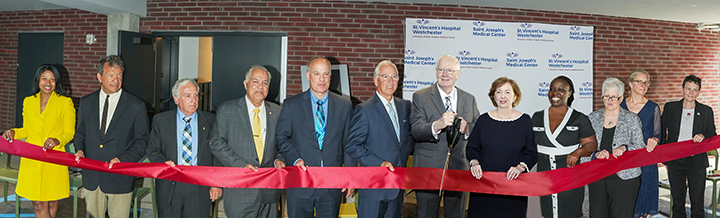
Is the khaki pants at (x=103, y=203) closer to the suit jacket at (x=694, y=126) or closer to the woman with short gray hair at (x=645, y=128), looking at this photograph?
the woman with short gray hair at (x=645, y=128)

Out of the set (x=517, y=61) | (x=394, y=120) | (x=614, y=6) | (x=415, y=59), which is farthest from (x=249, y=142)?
(x=614, y=6)

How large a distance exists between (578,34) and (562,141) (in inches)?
131

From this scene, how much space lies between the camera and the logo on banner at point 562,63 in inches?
246

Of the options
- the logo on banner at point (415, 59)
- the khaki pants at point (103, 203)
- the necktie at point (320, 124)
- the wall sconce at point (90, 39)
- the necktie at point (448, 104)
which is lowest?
the khaki pants at point (103, 203)

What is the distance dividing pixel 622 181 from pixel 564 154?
21.7 inches

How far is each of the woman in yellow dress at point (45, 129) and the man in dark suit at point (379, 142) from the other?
2.18 meters

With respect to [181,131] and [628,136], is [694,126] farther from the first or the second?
[181,131]

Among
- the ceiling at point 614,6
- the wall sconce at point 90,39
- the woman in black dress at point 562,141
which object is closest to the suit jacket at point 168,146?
the woman in black dress at point 562,141

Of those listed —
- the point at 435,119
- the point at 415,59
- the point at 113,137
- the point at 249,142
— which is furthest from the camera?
the point at 415,59

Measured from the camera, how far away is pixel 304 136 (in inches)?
121

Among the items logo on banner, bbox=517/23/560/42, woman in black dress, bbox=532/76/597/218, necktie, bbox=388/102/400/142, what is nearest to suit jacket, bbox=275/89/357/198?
necktie, bbox=388/102/400/142

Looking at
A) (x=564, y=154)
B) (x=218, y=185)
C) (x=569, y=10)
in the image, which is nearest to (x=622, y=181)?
(x=564, y=154)

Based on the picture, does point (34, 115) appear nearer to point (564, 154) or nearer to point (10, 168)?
point (10, 168)

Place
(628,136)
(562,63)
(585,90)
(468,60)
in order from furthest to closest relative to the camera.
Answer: (585,90), (562,63), (468,60), (628,136)
